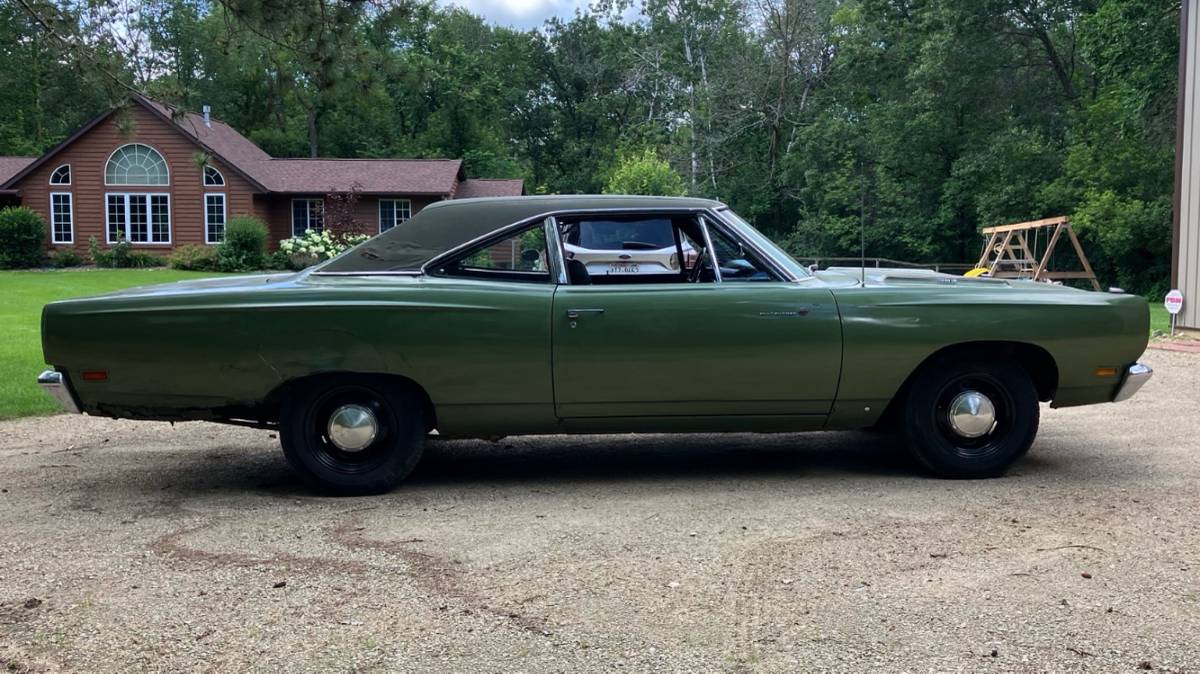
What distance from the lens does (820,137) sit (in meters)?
39.7

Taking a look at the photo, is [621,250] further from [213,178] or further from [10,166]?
[10,166]

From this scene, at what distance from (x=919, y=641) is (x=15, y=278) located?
28000 millimetres

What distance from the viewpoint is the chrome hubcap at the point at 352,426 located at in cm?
506

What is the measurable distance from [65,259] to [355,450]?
30937mm

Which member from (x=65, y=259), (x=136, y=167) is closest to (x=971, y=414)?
(x=65, y=259)

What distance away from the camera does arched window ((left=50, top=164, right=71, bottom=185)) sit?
33.5m

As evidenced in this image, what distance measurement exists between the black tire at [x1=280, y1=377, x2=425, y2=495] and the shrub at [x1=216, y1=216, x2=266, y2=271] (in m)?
26.9

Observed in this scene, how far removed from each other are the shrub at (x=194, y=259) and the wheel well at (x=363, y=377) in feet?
88.7

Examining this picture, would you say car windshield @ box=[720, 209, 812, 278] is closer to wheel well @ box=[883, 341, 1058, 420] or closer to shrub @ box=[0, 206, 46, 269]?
wheel well @ box=[883, 341, 1058, 420]

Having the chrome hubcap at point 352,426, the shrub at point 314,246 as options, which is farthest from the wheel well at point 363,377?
the shrub at point 314,246

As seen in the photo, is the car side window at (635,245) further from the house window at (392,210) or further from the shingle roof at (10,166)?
the shingle roof at (10,166)

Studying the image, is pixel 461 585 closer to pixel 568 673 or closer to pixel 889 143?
pixel 568 673

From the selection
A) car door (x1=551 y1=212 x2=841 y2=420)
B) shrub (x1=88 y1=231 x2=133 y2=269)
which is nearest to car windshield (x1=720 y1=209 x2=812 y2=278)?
car door (x1=551 y1=212 x2=841 y2=420)

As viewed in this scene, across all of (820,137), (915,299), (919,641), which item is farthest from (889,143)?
(919,641)
